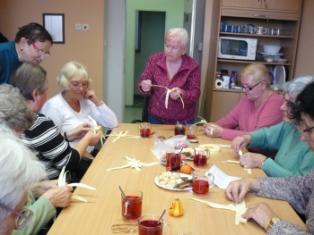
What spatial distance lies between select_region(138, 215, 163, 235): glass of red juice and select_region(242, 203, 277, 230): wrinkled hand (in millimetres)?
403

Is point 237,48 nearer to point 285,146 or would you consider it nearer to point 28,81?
point 285,146

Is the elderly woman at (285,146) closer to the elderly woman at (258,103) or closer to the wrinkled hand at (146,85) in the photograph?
the elderly woman at (258,103)

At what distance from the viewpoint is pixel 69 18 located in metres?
4.79

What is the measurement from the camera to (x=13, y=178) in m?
1.05

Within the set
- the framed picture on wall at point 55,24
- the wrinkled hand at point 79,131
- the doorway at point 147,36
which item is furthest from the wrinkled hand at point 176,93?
the doorway at point 147,36

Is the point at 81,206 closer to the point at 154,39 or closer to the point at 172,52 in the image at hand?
the point at 172,52

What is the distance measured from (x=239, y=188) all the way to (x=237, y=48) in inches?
126

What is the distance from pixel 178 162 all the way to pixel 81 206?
26.4 inches

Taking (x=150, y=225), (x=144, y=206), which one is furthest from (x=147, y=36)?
(x=150, y=225)

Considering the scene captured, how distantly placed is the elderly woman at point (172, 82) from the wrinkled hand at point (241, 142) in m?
0.79

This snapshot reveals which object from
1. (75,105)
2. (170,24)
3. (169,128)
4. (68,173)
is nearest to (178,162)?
(68,173)

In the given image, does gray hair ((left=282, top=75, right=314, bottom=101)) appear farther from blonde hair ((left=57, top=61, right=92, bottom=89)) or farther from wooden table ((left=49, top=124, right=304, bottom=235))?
blonde hair ((left=57, top=61, right=92, bottom=89))

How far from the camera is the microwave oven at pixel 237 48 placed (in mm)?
4584

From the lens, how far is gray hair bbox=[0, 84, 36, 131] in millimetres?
1507
